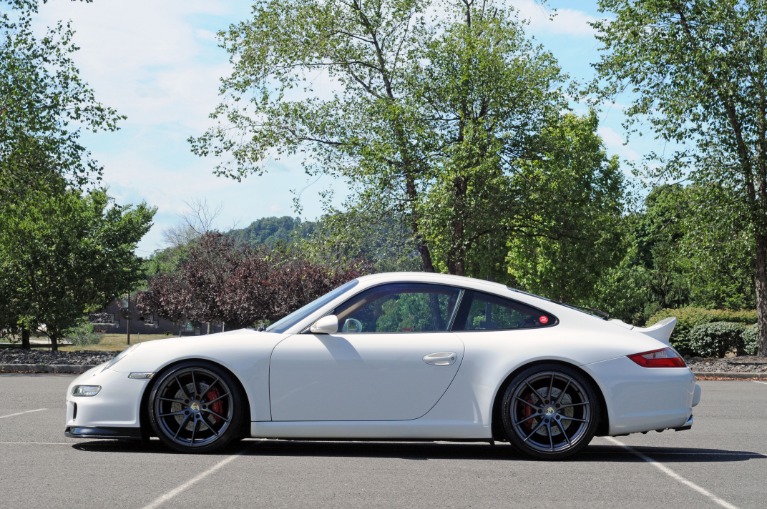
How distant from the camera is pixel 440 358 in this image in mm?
7746

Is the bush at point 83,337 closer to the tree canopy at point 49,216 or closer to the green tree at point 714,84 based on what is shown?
the tree canopy at point 49,216

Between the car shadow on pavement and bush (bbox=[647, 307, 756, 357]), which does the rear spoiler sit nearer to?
the car shadow on pavement

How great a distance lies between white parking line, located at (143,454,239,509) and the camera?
585 centimetres

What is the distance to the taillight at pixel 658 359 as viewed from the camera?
25.6 ft

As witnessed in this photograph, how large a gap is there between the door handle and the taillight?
4.60ft

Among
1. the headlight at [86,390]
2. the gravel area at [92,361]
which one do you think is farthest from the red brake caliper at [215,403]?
the gravel area at [92,361]

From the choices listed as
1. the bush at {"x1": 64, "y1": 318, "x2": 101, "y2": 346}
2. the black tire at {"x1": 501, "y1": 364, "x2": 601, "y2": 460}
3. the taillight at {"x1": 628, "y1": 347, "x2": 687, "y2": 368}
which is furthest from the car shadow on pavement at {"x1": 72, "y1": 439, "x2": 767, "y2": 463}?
the bush at {"x1": 64, "y1": 318, "x2": 101, "y2": 346}

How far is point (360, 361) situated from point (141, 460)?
1.81m

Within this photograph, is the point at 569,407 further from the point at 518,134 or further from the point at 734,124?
the point at 518,134

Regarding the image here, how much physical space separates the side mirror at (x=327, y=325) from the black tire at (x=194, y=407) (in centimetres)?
78

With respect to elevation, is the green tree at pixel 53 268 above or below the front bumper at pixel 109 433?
above

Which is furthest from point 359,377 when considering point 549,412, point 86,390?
point 86,390

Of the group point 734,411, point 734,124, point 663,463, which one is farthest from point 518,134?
point 663,463

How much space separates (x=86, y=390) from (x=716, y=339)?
85.5 feet
